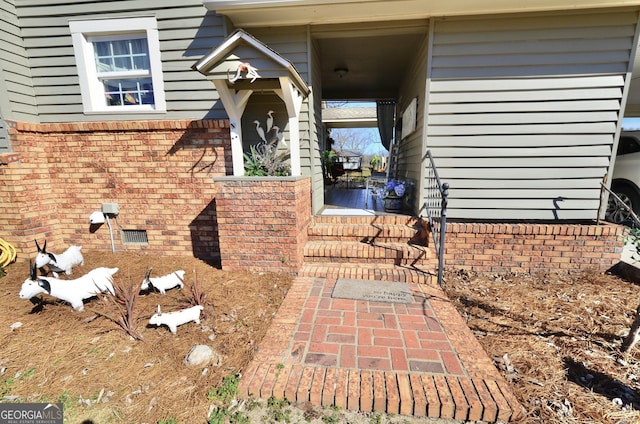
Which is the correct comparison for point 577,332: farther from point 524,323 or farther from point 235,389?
point 235,389

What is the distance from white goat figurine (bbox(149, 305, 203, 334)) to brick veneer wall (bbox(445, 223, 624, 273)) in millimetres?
2933

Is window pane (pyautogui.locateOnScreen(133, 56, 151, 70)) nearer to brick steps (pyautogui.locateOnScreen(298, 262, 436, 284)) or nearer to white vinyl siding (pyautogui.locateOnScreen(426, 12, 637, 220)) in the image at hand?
brick steps (pyautogui.locateOnScreen(298, 262, 436, 284))

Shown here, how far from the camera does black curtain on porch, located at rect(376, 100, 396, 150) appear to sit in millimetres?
7918

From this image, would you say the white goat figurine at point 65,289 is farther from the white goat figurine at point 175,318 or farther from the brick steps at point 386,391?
the brick steps at point 386,391

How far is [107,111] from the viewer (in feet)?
12.6

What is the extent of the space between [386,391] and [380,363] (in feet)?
0.78

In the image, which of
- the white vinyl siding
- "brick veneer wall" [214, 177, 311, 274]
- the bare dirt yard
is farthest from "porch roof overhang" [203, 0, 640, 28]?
the bare dirt yard

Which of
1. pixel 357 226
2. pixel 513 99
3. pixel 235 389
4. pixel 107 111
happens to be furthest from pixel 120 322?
pixel 513 99

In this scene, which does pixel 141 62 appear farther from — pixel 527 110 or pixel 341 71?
pixel 527 110

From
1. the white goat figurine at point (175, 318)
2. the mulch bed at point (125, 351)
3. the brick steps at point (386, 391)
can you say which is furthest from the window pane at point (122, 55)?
the brick steps at point (386, 391)

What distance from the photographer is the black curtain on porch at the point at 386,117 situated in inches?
312

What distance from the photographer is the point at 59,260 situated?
10.4 ft

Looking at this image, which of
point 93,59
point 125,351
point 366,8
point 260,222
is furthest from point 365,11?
point 125,351

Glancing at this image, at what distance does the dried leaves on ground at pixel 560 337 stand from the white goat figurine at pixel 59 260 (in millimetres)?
4299
